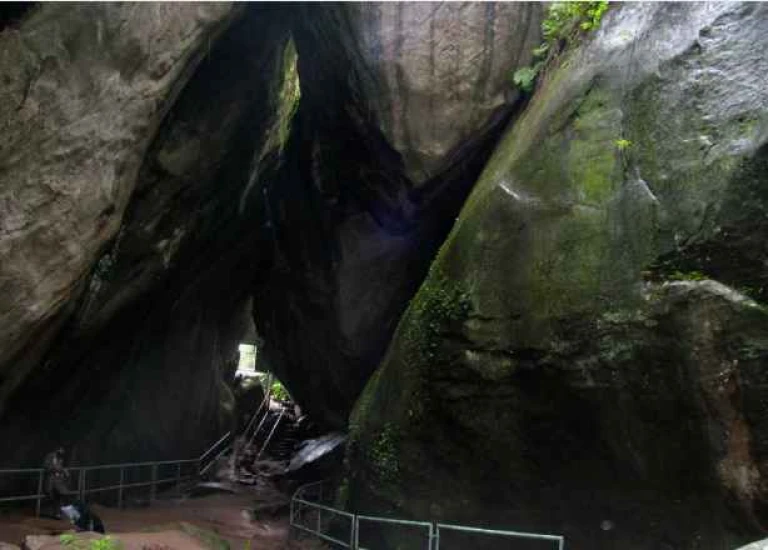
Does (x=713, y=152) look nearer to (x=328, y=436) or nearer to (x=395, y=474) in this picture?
(x=395, y=474)

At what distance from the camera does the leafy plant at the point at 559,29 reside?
8773 millimetres

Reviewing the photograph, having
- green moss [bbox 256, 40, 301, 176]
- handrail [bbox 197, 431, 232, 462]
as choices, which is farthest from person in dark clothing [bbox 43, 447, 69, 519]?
green moss [bbox 256, 40, 301, 176]

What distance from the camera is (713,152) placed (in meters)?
6.69

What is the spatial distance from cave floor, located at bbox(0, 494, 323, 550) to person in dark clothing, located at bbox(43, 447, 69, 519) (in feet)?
2.07

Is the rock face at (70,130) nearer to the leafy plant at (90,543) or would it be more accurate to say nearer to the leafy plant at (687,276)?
the leafy plant at (90,543)

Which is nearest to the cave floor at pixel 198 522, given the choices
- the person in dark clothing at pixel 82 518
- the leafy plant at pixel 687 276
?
the person in dark clothing at pixel 82 518

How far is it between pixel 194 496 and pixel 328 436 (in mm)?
3793

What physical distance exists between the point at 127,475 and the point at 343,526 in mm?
7465

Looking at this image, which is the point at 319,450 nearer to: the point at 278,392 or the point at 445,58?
the point at 445,58

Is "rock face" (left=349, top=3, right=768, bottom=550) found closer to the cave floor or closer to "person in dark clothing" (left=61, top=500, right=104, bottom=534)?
the cave floor

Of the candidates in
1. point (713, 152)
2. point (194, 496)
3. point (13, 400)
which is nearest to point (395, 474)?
point (713, 152)

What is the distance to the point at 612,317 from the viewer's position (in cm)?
700

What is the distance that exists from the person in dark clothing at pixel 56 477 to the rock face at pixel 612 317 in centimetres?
578

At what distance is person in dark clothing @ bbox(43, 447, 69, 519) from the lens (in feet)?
37.4
